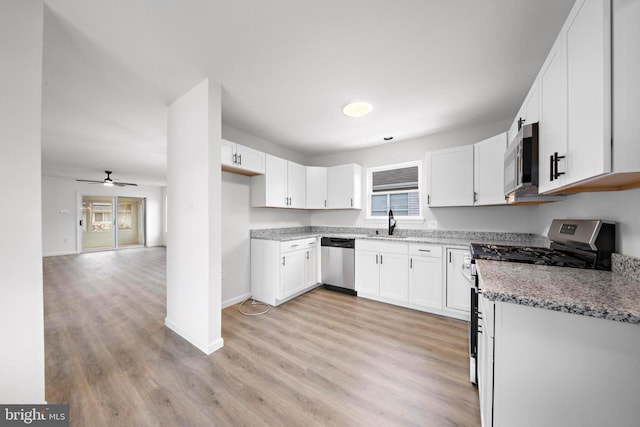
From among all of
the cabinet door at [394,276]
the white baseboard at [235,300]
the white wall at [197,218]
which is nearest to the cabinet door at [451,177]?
the cabinet door at [394,276]

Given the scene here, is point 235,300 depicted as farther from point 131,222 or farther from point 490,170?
point 131,222

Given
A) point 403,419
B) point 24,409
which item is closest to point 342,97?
point 403,419

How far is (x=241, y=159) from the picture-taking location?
286cm

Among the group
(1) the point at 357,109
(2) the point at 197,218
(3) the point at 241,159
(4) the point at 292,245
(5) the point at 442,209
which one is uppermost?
(1) the point at 357,109

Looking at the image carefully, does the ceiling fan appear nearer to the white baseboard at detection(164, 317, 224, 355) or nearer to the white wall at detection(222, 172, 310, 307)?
the white wall at detection(222, 172, 310, 307)

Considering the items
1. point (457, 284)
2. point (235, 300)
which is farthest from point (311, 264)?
point (457, 284)

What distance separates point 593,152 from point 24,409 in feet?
9.93

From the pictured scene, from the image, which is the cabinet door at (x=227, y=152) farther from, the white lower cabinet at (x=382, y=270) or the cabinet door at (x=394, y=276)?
the cabinet door at (x=394, y=276)

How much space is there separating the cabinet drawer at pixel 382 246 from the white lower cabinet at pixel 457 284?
1.76 ft

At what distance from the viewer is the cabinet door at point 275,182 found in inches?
129

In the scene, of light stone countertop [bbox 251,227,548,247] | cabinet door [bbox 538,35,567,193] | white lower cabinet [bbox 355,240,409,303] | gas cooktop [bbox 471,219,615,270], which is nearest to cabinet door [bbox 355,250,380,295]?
white lower cabinet [bbox 355,240,409,303]

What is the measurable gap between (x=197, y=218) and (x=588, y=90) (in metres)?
2.68

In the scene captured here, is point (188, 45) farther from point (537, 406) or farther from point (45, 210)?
point (45, 210)

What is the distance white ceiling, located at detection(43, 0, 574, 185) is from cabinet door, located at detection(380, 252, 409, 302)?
186 cm
